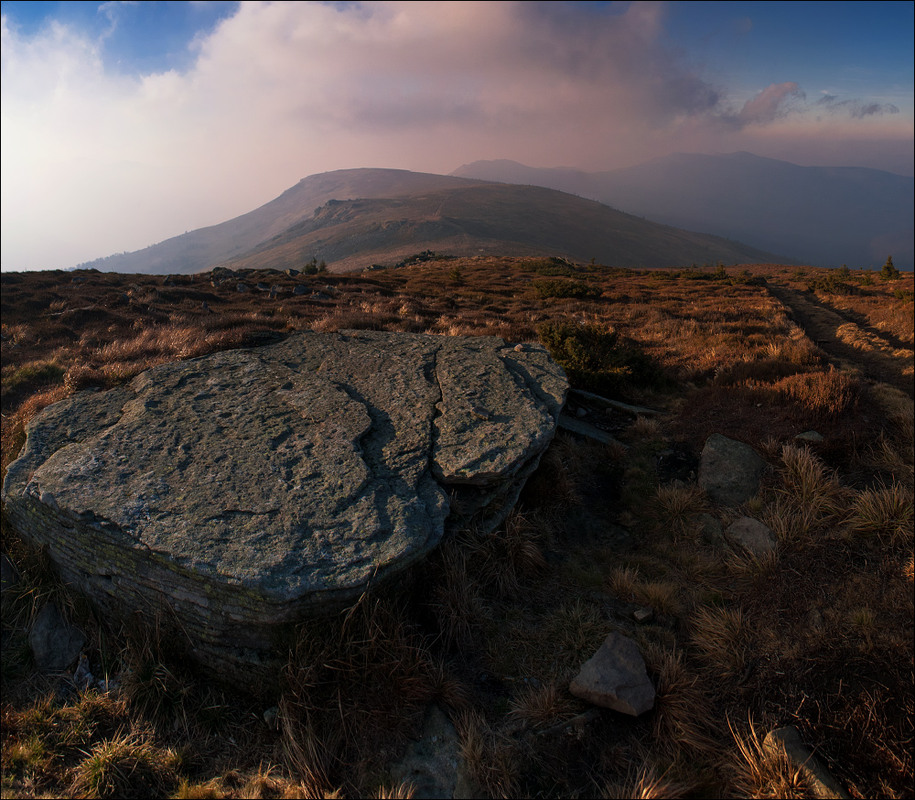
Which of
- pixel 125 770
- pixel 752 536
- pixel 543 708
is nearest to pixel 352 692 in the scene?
pixel 543 708

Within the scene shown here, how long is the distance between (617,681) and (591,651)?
1.51ft

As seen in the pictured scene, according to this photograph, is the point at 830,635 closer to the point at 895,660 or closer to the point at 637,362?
the point at 895,660

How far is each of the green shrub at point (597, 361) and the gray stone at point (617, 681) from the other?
18.9 ft

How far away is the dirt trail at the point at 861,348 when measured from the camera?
11.2 meters

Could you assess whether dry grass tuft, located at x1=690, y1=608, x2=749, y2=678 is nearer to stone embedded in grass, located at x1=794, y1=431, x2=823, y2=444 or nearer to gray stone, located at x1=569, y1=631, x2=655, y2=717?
gray stone, located at x1=569, y1=631, x2=655, y2=717

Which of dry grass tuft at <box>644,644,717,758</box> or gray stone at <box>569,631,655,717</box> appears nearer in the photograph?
dry grass tuft at <box>644,644,717,758</box>

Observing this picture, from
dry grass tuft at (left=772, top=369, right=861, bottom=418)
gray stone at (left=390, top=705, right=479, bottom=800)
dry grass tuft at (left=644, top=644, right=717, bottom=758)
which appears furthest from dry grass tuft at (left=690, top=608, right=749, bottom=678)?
dry grass tuft at (left=772, top=369, right=861, bottom=418)

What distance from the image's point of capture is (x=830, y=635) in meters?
3.98

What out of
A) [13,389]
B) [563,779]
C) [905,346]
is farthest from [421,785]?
[905,346]

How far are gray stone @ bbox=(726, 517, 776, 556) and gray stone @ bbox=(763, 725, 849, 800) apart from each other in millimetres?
1939

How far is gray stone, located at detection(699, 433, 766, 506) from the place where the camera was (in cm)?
593

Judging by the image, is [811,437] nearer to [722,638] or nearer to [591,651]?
[722,638]

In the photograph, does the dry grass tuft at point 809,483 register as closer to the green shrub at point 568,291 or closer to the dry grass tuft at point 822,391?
the dry grass tuft at point 822,391

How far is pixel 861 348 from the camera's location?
574 inches
